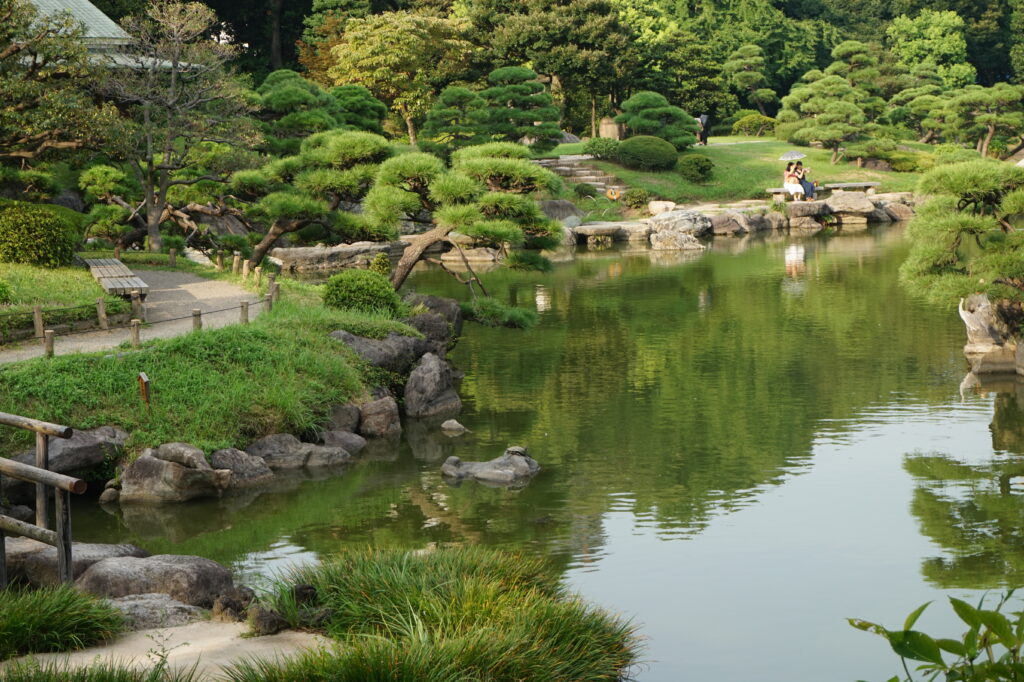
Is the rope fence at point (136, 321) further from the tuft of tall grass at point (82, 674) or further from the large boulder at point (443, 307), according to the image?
the tuft of tall grass at point (82, 674)

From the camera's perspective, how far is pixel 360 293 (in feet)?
62.3

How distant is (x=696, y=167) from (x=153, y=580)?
43.1m

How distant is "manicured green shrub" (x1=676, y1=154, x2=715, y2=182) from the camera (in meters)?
49.4

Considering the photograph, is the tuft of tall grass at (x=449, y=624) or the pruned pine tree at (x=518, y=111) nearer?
the tuft of tall grass at (x=449, y=624)

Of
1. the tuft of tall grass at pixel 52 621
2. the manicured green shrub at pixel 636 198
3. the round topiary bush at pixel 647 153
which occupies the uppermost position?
the round topiary bush at pixel 647 153

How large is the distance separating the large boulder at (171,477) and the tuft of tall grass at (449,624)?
4.31 metres

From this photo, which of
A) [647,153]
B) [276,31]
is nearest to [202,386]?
[647,153]

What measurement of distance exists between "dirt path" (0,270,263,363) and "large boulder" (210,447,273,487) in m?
3.51

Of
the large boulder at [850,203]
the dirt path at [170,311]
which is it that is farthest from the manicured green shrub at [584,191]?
the dirt path at [170,311]

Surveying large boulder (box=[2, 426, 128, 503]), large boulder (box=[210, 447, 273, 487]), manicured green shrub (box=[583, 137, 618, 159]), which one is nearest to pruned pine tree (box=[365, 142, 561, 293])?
large boulder (box=[210, 447, 273, 487])

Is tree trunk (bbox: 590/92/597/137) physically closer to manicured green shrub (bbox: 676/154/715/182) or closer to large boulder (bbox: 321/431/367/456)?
manicured green shrub (bbox: 676/154/715/182)

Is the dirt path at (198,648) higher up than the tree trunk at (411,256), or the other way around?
the tree trunk at (411,256)

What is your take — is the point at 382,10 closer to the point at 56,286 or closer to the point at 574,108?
the point at 574,108

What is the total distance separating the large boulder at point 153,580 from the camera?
878cm
